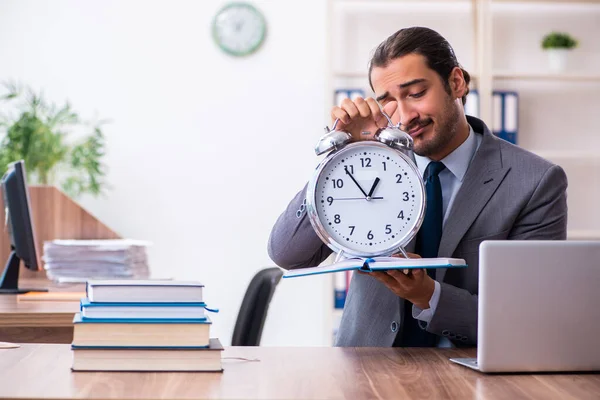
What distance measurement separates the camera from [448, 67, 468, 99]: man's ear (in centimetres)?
222

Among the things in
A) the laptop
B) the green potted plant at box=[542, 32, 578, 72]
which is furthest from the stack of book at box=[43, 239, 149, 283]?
the green potted plant at box=[542, 32, 578, 72]

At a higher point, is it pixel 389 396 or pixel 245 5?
pixel 245 5

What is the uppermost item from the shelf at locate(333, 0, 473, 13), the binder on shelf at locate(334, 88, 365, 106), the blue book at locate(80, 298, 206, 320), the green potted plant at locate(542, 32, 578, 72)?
the shelf at locate(333, 0, 473, 13)

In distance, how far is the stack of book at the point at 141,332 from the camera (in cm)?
144

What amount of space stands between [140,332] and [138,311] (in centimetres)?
4

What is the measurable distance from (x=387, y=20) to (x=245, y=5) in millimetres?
767

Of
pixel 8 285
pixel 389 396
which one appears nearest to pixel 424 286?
pixel 389 396

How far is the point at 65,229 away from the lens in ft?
11.4

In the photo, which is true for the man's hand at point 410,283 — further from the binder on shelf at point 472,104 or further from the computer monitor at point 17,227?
the binder on shelf at point 472,104

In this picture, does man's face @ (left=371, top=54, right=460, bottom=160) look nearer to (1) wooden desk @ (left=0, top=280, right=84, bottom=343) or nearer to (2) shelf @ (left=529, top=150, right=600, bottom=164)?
(1) wooden desk @ (left=0, top=280, right=84, bottom=343)

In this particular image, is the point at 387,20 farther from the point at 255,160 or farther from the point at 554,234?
the point at 554,234

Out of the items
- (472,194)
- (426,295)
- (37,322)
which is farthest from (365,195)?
(37,322)

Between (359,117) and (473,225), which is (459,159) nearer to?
(473,225)

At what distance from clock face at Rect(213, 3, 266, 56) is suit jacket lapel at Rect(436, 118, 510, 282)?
2529 millimetres
